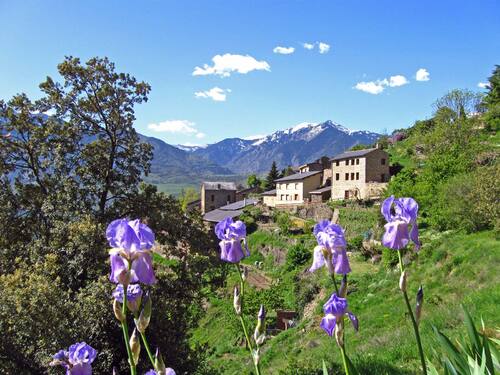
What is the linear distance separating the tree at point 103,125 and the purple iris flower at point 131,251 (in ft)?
43.2

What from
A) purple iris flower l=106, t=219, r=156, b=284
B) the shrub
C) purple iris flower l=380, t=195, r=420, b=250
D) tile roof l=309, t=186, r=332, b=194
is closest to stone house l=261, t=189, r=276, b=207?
tile roof l=309, t=186, r=332, b=194

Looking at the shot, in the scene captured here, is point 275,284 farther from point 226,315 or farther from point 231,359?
point 231,359

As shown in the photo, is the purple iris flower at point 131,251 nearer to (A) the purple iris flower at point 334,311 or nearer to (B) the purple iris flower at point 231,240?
(B) the purple iris flower at point 231,240

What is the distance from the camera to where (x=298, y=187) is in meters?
54.1

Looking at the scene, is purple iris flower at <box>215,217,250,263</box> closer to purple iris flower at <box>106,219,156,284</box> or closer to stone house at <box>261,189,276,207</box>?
purple iris flower at <box>106,219,156,284</box>

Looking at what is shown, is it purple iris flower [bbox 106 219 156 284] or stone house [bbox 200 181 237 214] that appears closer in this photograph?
purple iris flower [bbox 106 219 156 284]

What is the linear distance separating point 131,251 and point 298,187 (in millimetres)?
52227

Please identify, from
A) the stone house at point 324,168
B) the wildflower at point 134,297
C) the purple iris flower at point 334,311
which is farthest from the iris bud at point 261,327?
the stone house at point 324,168

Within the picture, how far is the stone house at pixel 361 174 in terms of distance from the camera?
156 ft

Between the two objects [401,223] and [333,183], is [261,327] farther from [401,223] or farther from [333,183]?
[333,183]

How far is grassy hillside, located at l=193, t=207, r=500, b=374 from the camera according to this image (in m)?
9.98

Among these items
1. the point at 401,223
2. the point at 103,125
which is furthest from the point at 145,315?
the point at 103,125

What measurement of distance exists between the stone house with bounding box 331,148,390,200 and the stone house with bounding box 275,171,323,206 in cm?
379

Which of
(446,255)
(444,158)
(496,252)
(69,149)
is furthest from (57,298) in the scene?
(444,158)
